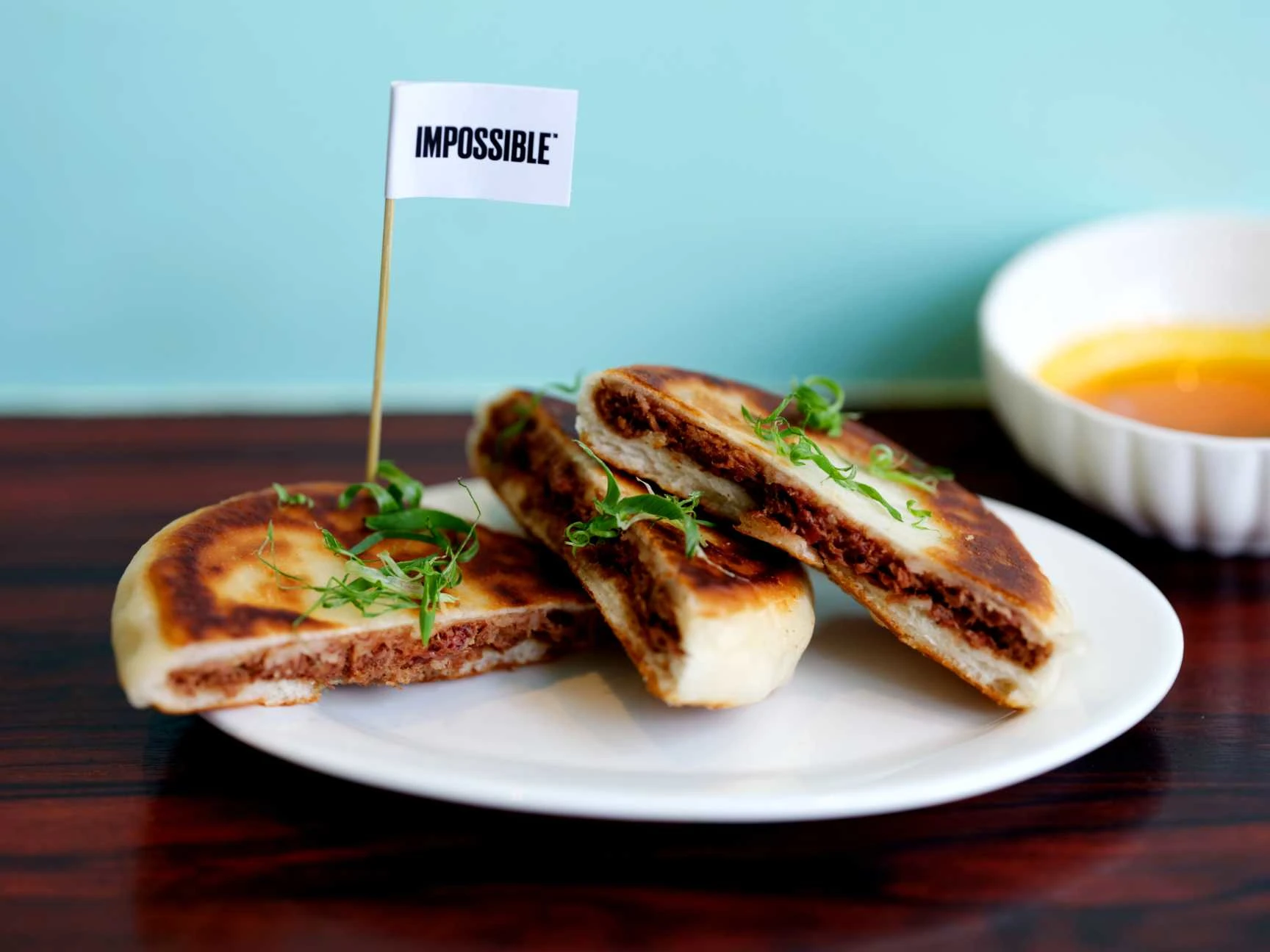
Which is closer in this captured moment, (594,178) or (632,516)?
(632,516)

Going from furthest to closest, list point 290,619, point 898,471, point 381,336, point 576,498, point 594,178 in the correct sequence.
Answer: point 594,178 → point 381,336 → point 898,471 → point 576,498 → point 290,619

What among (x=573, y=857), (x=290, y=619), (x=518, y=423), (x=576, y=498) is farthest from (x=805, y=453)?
(x=290, y=619)

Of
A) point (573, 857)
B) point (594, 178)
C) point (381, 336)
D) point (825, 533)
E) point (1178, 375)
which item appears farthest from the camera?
point (594, 178)

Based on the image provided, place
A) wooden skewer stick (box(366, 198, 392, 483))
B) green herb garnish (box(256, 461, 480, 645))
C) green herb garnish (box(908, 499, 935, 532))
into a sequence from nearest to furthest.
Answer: green herb garnish (box(256, 461, 480, 645)), green herb garnish (box(908, 499, 935, 532)), wooden skewer stick (box(366, 198, 392, 483))

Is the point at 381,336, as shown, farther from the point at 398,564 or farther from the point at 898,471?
the point at 898,471

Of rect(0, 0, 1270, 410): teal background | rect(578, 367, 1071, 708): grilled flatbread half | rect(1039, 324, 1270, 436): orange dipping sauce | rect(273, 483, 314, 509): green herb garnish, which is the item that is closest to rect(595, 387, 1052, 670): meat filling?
rect(578, 367, 1071, 708): grilled flatbread half

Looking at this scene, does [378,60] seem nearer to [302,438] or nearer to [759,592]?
[302,438]

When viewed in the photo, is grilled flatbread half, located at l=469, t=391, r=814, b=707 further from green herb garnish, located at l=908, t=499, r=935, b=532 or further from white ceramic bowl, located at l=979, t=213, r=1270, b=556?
white ceramic bowl, located at l=979, t=213, r=1270, b=556

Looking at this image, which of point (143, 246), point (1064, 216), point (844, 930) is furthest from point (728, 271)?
point (844, 930)
